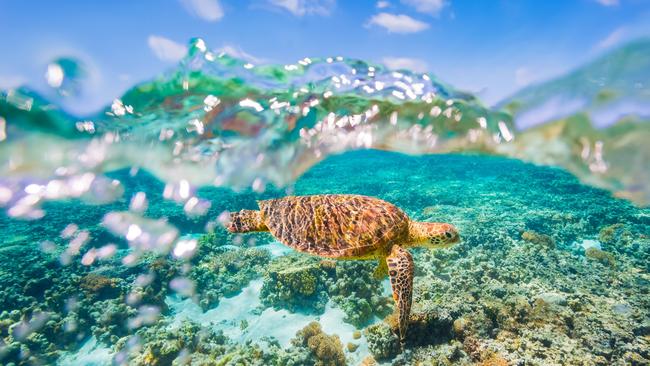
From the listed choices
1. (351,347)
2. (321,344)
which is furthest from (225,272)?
(351,347)

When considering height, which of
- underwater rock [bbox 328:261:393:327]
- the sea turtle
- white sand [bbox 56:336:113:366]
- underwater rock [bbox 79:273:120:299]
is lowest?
white sand [bbox 56:336:113:366]

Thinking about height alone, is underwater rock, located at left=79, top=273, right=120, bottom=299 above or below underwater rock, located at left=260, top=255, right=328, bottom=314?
below

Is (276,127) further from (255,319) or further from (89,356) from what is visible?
(89,356)

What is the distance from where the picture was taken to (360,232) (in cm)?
509

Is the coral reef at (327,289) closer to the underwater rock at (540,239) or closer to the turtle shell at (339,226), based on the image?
the turtle shell at (339,226)

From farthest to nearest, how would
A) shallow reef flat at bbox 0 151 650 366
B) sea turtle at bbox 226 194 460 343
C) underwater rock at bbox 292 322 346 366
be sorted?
underwater rock at bbox 292 322 346 366 < shallow reef flat at bbox 0 151 650 366 < sea turtle at bbox 226 194 460 343

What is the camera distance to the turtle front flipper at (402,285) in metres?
4.55

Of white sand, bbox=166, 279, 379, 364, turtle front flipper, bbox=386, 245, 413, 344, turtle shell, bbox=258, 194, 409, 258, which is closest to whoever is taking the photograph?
turtle front flipper, bbox=386, 245, 413, 344

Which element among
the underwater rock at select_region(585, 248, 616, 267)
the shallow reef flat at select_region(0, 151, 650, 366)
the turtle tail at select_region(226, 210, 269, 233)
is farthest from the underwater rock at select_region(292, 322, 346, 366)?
the underwater rock at select_region(585, 248, 616, 267)

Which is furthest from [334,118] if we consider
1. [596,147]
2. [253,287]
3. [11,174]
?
[11,174]

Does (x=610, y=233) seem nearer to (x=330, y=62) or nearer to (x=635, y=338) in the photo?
(x=635, y=338)

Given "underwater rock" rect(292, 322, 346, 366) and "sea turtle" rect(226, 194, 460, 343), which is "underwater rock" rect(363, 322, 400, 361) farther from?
"underwater rock" rect(292, 322, 346, 366)

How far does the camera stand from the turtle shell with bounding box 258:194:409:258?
5023mm

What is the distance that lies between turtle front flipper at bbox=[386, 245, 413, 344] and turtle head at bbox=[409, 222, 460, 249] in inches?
26.9
